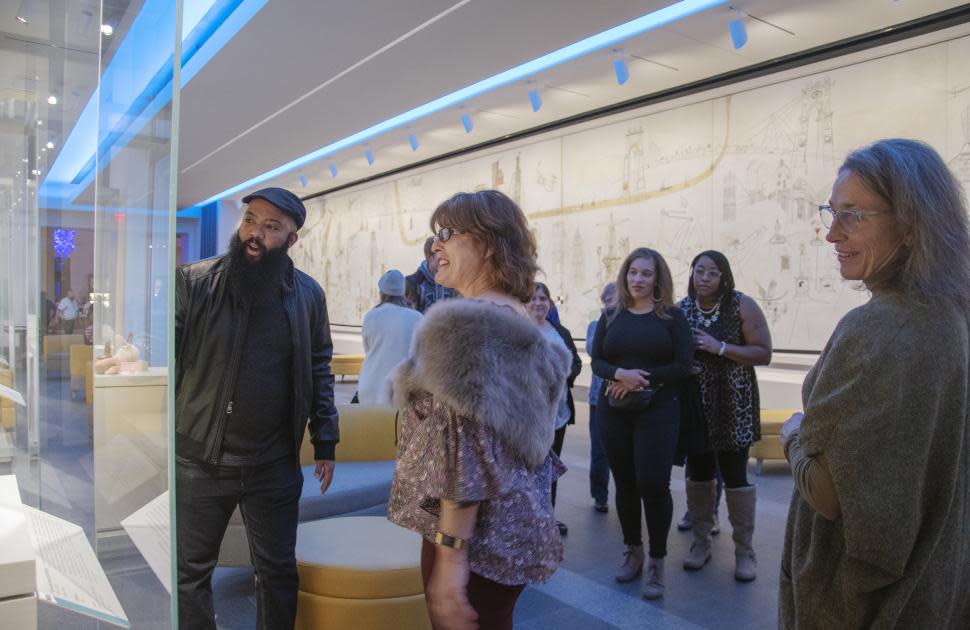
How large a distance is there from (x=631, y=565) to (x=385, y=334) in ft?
6.95

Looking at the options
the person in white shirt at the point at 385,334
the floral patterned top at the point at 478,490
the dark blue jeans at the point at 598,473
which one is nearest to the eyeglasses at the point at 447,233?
the floral patterned top at the point at 478,490

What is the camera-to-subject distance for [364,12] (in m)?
6.06

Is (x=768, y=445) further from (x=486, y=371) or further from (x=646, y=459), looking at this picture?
(x=486, y=371)

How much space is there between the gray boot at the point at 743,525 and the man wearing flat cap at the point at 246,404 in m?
2.43

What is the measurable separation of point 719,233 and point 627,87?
210 cm

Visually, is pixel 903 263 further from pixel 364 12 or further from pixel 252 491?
pixel 364 12

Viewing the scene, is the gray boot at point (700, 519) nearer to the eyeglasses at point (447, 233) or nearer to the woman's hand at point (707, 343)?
the woman's hand at point (707, 343)

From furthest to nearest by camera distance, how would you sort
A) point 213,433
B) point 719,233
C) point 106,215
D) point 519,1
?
point 719,233 < point 519,1 < point 213,433 < point 106,215

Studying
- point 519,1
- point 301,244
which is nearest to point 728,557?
point 519,1

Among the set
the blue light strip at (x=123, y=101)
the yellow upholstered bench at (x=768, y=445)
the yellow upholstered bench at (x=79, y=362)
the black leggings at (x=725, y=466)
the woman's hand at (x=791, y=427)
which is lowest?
the yellow upholstered bench at (x=768, y=445)

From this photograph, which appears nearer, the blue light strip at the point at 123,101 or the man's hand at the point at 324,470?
the blue light strip at the point at 123,101

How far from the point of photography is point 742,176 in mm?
7746

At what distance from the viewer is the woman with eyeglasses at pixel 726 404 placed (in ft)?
12.2

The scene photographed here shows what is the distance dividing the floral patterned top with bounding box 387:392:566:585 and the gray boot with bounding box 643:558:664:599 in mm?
2220
